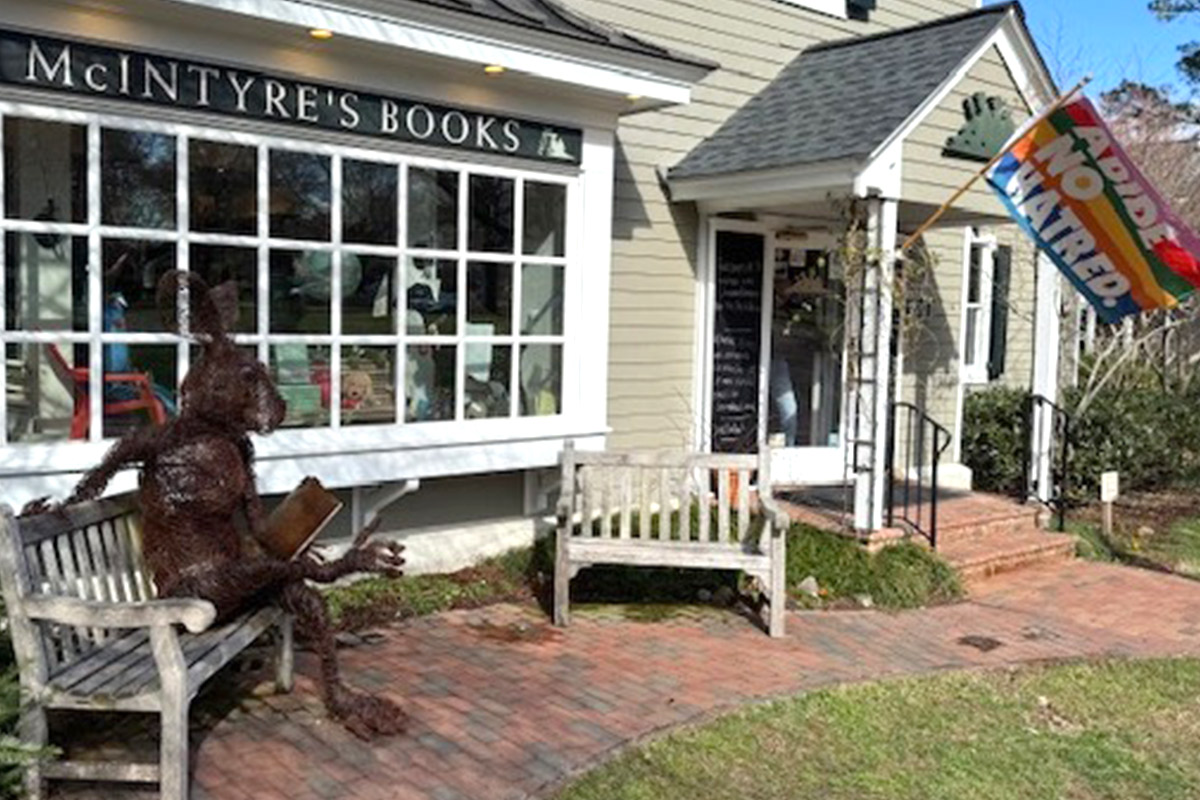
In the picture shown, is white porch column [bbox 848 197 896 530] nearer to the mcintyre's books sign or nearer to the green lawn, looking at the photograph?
the green lawn

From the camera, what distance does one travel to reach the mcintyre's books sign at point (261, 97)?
514 centimetres

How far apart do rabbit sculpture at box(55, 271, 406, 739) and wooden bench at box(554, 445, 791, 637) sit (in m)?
1.93

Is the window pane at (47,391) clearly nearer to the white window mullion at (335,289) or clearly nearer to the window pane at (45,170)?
the window pane at (45,170)

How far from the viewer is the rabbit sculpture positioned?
423 centimetres

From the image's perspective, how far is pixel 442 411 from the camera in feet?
22.5

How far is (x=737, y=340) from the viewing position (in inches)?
368

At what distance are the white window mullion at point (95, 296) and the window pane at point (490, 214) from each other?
2.26 m

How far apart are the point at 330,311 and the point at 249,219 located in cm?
68

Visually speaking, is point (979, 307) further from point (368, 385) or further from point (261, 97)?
point (261, 97)

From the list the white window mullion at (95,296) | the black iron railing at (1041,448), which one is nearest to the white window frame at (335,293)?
the white window mullion at (95,296)

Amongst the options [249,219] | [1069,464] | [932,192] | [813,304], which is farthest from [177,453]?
[1069,464]

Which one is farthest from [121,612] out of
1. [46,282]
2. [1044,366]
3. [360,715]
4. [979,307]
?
[979,307]

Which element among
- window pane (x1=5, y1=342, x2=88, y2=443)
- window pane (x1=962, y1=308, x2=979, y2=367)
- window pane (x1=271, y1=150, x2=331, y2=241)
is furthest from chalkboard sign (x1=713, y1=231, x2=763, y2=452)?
window pane (x1=5, y1=342, x2=88, y2=443)

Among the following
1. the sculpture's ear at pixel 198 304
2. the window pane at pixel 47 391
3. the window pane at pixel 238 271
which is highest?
the window pane at pixel 238 271
